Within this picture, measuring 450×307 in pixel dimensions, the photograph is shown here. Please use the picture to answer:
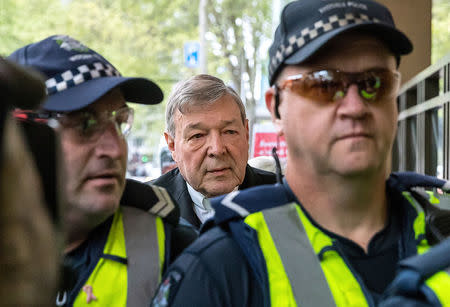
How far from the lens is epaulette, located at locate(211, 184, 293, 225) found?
1.79 metres

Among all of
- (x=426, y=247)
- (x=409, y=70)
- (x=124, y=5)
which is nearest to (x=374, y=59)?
(x=426, y=247)

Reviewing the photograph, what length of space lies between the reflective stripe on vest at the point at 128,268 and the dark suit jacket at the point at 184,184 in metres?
1.08

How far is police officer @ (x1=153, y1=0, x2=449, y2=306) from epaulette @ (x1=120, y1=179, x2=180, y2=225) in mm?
396

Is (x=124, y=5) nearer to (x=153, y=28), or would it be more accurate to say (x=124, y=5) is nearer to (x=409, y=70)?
(x=153, y=28)

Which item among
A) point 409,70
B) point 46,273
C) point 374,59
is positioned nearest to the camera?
point 46,273

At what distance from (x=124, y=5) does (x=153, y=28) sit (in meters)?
1.14

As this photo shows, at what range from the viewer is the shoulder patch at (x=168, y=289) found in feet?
5.64

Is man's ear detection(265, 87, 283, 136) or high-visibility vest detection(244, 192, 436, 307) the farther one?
man's ear detection(265, 87, 283, 136)

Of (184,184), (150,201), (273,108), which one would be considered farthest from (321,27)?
(184,184)

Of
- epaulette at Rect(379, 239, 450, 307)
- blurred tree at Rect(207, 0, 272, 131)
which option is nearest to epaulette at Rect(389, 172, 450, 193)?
epaulette at Rect(379, 239, 450, 307)

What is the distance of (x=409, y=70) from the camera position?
7.94m

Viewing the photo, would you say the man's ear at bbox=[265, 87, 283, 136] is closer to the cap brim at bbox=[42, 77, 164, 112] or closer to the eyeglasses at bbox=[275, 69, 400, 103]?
the eyeglasses at bbox=[275, 69, 400, 103]

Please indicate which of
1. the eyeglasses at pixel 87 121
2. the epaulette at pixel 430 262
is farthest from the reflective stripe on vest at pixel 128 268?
the epaulette at pixel 430 262

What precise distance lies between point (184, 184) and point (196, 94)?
0.56 metres
